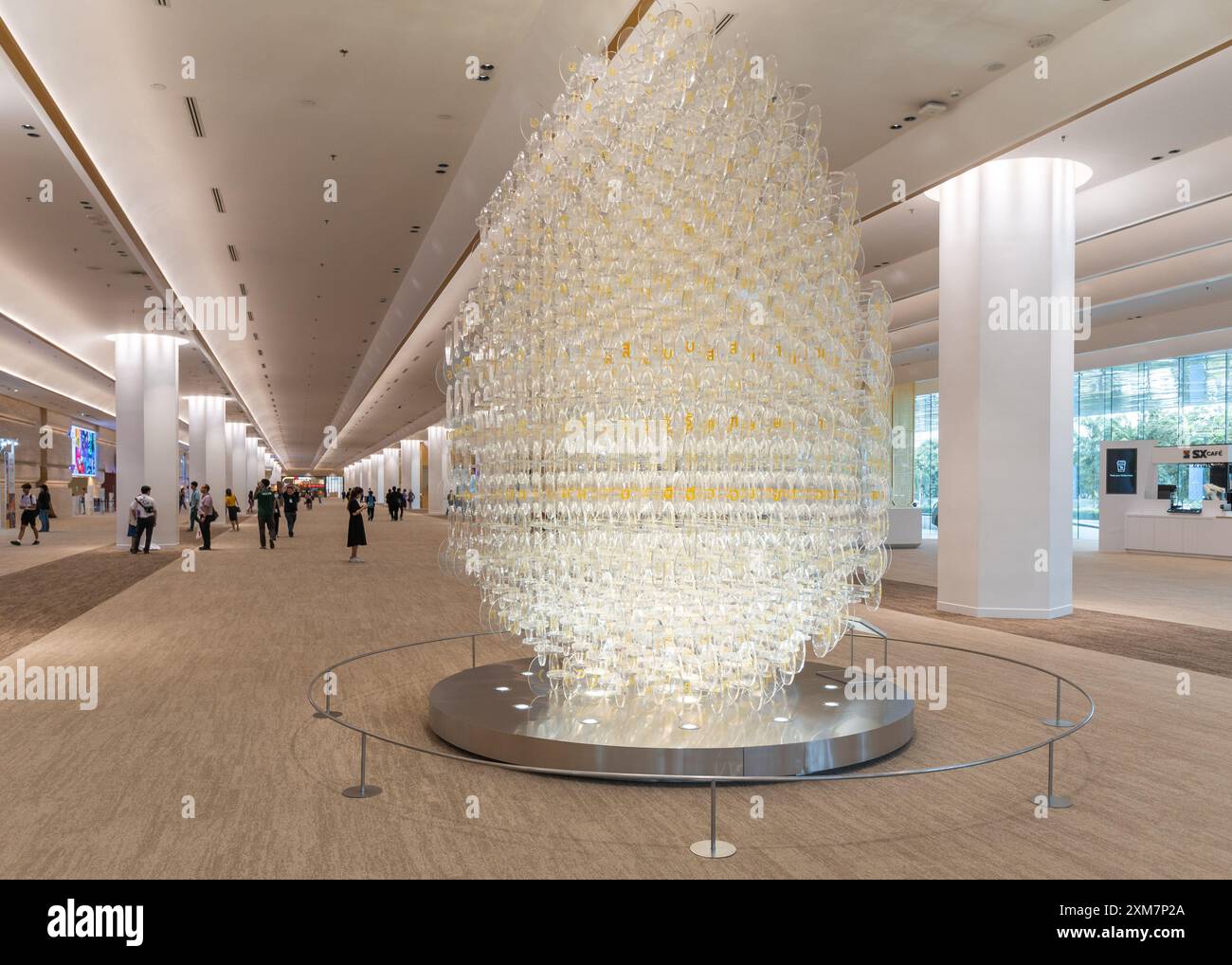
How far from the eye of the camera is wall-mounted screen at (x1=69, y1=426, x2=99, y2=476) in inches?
1674

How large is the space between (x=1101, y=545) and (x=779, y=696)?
20368 mm

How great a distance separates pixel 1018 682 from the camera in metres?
7.22

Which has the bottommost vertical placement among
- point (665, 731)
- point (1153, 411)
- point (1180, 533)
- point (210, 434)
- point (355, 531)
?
point (665, 731)

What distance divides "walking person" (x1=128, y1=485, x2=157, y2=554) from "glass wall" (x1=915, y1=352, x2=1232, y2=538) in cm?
2132

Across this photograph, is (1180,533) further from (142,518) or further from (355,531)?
(142,518)

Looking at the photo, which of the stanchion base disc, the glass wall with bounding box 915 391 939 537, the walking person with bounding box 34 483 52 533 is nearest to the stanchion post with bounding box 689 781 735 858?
the stanchion base disc

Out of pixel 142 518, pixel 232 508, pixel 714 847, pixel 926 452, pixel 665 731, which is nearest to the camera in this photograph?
pixel 714 847

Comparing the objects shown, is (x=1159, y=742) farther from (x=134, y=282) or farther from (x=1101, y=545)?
(x=1101, y=545)

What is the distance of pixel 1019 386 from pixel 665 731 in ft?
24.9

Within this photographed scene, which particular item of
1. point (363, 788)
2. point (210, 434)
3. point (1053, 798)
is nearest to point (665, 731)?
point (363, 788)

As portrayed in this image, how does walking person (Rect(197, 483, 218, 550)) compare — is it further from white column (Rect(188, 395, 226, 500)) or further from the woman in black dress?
white column (Rect(188, 395, 226, 500))

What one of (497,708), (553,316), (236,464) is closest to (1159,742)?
(497,708)

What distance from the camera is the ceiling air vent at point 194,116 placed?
919 cm

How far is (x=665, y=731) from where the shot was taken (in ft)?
16.3
